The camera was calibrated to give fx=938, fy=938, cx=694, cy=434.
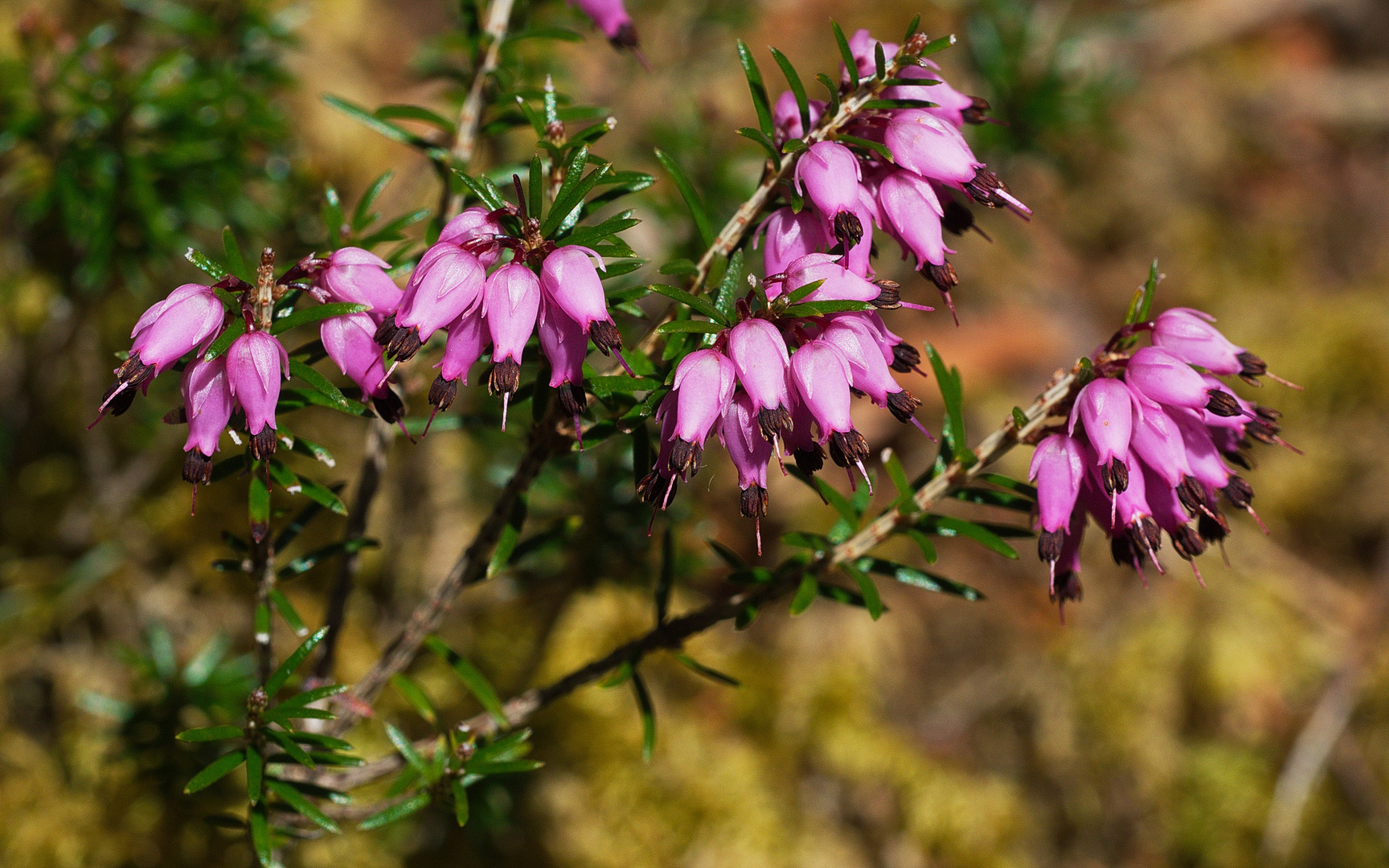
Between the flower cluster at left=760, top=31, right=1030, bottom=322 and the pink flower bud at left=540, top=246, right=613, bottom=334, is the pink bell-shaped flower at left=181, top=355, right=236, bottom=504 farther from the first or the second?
the flower cluster at left=760, top=31, right=1030, bottom=322

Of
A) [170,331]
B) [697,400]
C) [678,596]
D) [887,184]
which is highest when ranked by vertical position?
[887,184]

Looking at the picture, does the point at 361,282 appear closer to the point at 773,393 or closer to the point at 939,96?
the point at 773,393

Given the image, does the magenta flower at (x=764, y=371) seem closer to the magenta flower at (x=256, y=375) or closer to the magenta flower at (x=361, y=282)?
the magenta flower at (x=361, y=282)

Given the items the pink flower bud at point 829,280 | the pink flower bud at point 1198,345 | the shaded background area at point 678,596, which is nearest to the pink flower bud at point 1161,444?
the pink flower bud at point 1198,345

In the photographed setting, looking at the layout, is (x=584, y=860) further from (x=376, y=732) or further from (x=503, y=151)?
(x=503, y=151)

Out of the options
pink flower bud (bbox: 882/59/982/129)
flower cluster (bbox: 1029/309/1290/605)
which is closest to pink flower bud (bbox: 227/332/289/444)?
pink flower bud (bbox: 882/59/982/129)

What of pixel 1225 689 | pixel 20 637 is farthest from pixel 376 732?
pixel 1225 689

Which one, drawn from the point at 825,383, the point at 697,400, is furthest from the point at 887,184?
the point at 697,400
